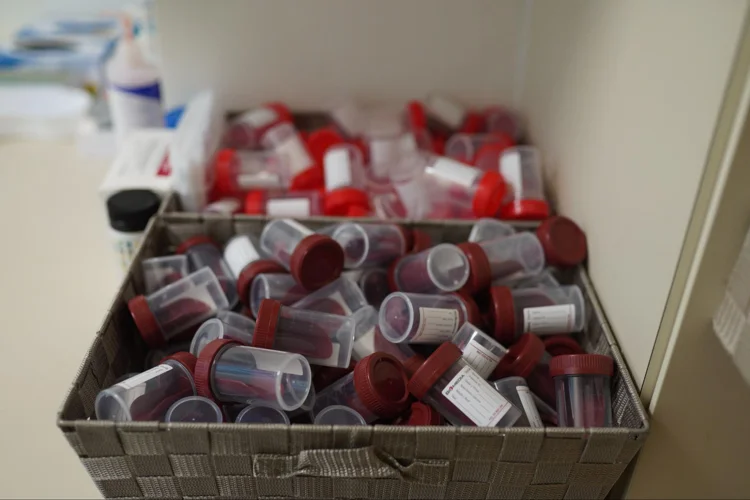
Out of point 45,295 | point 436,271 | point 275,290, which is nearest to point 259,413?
point 275,290

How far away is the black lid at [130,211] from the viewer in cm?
103

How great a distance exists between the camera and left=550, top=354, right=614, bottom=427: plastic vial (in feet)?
2.53

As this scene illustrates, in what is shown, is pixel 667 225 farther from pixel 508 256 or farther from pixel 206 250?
pixel 206 250

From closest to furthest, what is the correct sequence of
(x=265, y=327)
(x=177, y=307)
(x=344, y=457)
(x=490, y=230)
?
(x=344, y=457) < (x=265, y=327) < (x=177, y=307) < (x=490, y=230)

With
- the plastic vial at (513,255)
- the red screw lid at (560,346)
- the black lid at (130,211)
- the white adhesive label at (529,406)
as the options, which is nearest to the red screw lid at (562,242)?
the plastic vial at (513,255)

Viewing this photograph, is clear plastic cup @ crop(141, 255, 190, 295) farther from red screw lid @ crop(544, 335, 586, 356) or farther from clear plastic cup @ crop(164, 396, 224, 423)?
red screw lid @ crop(544, 335, 586, 356)

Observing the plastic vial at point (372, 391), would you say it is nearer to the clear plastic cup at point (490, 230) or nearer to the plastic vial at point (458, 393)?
the plastic vial at point (458, 393)

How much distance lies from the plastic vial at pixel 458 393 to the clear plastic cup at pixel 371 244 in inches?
9.2

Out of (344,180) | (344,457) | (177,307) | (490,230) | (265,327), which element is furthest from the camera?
(344,180)

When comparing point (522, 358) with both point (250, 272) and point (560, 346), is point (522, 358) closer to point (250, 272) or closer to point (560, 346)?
point (560, 346)

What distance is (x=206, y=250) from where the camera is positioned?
3.32ft

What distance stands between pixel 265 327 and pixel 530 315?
1.12 feet

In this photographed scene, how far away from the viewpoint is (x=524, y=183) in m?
1.11

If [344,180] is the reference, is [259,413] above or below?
below
